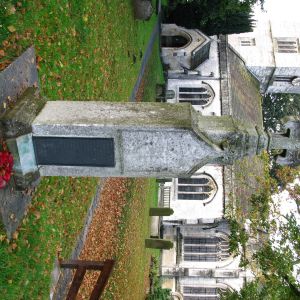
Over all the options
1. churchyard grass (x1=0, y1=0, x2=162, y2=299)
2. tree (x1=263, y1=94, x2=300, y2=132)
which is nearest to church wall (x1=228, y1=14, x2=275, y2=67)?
Answer: churchyard grass (x1=0, y1=0, x2=162, y2=299)

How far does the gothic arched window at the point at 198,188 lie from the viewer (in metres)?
26.4

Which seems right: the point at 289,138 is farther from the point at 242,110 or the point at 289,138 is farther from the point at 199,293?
the point at 199,293

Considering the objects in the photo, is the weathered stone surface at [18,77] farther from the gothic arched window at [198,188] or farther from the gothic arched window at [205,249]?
the gothic arched window at [205,249]

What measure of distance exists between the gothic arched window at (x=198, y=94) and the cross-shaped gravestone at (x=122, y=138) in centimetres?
2172

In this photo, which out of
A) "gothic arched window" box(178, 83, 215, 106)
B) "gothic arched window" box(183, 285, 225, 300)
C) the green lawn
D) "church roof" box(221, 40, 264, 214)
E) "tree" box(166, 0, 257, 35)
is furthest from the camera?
"gothic arched window" box(183, 285, 225, 300)

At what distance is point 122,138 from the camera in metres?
7.10

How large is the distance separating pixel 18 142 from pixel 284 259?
722 centimetres

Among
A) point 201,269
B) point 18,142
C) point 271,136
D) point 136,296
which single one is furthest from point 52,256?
point 201,269

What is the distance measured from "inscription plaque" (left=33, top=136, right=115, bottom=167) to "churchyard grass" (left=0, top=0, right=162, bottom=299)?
135cm

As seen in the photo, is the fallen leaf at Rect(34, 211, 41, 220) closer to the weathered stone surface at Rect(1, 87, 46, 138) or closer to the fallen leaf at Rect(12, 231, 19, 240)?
the fallen leaf at Rect(12, 231, 19, 240)

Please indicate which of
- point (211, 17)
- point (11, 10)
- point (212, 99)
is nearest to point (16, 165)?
point (11, 10)

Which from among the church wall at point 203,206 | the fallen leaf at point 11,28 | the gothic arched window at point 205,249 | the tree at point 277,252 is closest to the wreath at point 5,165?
the fallen leaf at point 11,28

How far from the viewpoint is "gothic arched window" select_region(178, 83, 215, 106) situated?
95.5ft

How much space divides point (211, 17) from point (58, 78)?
18227 mm
